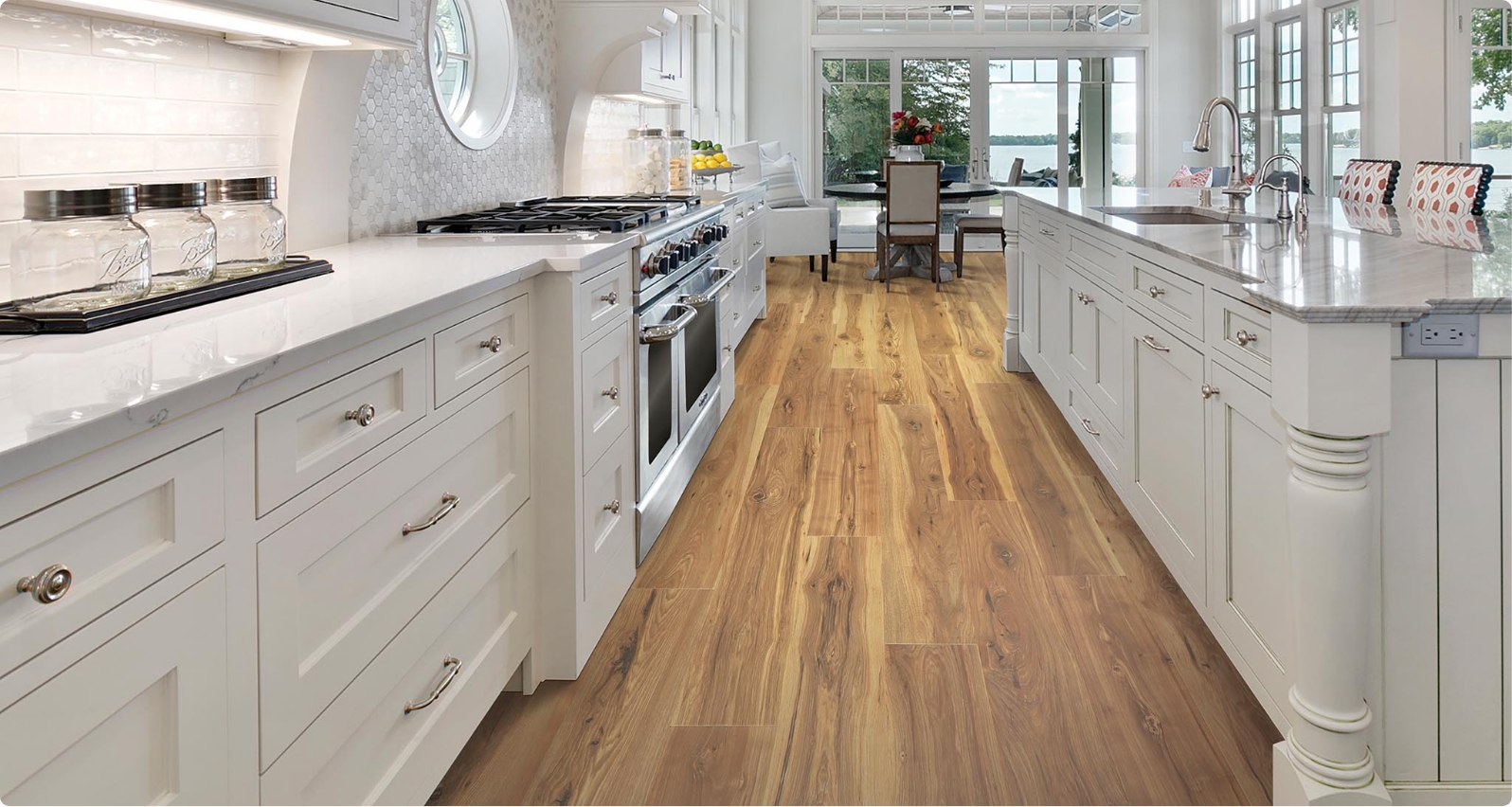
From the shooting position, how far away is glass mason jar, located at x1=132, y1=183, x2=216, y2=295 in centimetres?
158

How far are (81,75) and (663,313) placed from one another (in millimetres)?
1620

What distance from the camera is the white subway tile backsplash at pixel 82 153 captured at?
1548 millimetres

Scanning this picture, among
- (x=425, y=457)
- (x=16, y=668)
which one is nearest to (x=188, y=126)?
(x=425, y=457)

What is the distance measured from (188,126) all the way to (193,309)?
0.62m

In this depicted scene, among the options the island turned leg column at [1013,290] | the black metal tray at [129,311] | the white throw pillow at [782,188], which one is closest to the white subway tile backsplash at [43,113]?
the black metal tray at [129,311]

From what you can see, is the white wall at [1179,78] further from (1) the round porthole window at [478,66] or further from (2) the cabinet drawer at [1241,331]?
(2) the cabinet drawer at [1241,331]

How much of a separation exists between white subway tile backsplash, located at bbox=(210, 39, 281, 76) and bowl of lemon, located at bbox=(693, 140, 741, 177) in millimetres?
3781

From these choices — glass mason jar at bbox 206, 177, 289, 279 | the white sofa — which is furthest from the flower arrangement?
glass mason jar at bbox 206, 177, 289, 279

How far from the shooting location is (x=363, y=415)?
1.39 metres

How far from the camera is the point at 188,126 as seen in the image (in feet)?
6.33

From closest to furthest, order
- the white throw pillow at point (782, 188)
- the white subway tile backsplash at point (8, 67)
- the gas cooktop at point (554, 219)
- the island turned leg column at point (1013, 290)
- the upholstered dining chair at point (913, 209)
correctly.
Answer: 1. the white subway tile backsplash at point (8, 67)
2. the gas cooktop at point (554, 219)
3. the island turned leg column at point (1013, 290)
4. the upholstered dining chair at point (913, 209)
5. the white throw pillow at point (782, 188)

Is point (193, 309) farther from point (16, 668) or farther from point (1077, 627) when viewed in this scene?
point (1077, 627)

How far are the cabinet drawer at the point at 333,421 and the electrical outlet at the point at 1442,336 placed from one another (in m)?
1.42

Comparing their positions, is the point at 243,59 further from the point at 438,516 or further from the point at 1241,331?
the point at 1241,331
